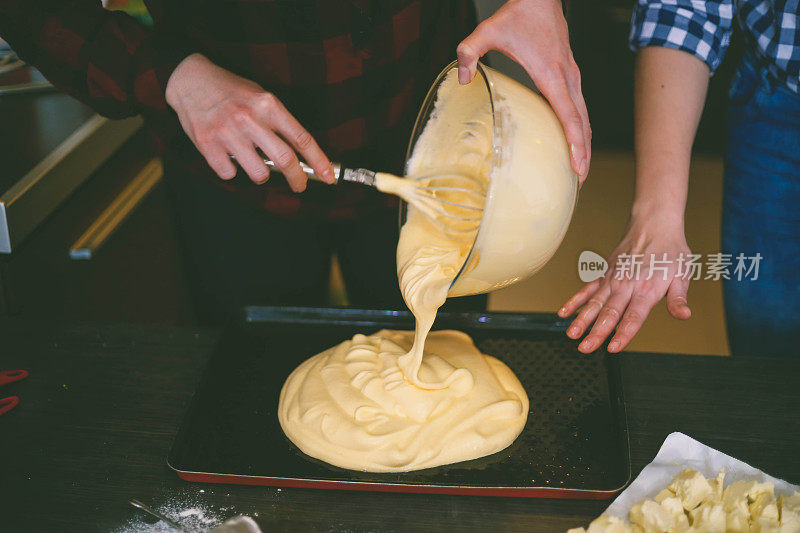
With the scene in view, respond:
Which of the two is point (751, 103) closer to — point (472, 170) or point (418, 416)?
point (472, 170)

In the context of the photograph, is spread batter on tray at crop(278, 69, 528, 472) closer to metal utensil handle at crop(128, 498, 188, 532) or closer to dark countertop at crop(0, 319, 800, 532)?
dark countertop at crop(0, 319, 800, 532)

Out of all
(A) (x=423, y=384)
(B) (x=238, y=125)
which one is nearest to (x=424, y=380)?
(A) (x=423, y=384)

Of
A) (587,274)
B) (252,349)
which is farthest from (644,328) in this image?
(252,349)

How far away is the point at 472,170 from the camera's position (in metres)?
1.02

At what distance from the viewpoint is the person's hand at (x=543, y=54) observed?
3.00ft

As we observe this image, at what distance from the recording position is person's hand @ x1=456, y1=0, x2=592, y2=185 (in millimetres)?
914

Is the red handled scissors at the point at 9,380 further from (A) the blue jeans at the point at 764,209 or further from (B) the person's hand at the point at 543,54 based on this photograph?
(A) the blue jeans at the point at 764,209

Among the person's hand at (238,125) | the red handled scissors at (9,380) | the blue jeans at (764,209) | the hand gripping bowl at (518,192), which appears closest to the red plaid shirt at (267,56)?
the person's hand at (238,125)

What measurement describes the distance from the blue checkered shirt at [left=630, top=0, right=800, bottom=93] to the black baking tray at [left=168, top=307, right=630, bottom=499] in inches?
22.0

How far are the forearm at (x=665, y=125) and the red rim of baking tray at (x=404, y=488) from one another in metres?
0.51

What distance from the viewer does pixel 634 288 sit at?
1.16 metres

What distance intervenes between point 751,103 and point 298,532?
3.69ft
